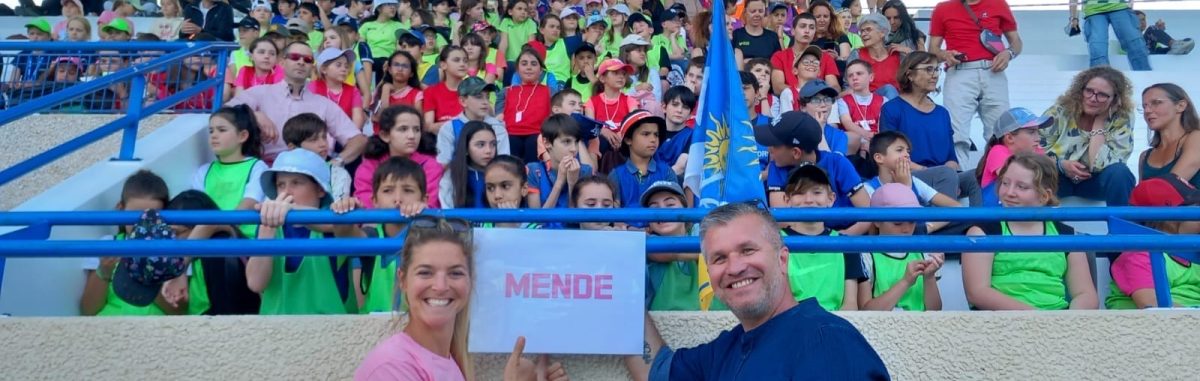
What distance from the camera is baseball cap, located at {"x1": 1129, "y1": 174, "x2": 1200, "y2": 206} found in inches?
221

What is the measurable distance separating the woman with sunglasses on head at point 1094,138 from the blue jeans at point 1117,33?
189 inches

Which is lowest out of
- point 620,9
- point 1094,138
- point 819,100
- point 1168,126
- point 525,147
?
point 525,147

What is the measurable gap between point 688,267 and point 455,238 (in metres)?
1.16

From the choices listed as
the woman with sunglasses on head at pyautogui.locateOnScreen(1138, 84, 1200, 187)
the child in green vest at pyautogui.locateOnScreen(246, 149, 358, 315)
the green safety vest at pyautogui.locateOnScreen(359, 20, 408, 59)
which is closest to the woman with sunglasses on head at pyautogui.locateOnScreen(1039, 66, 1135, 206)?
the woman with sunglasses on head at pyautogui.locateOnScreen(1138, 84, 1200, 187)

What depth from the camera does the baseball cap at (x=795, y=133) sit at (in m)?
6.58

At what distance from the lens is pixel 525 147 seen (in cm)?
889

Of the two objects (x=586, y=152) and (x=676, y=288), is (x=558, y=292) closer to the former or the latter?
(x=676, y=288)

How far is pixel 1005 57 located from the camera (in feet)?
31.9

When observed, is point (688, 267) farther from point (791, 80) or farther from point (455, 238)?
point (791, 80)

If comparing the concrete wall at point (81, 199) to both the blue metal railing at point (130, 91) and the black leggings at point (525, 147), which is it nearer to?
the blue metal railing at point (130, 91)

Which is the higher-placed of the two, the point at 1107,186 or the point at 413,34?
the point at 413,34

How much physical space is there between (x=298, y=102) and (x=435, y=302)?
4897 millimetres

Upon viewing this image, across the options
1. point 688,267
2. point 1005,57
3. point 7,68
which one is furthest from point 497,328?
point 1005,57

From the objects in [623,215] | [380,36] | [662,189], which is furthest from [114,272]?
[380,36]
